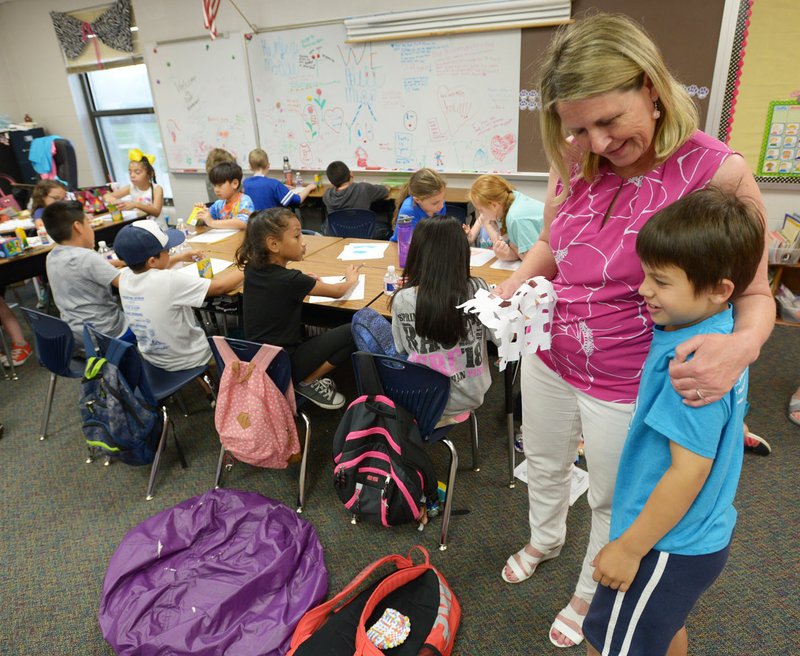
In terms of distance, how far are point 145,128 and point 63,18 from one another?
1466 mm

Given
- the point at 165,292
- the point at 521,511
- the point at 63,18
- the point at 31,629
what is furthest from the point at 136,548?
the point at 63,18

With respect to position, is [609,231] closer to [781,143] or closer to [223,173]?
[223,173]

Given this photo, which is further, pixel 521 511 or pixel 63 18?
pixel 63 18

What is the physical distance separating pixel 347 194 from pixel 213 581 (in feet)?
9.92

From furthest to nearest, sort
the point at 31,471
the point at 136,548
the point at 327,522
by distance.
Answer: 1. the point at 31,471
2. the point at 327,522
3. the point at 136,548

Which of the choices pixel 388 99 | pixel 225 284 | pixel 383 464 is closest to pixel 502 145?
pixel 388 99

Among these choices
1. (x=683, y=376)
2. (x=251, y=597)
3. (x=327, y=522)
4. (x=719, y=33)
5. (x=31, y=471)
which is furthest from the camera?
(x=719, y=33)

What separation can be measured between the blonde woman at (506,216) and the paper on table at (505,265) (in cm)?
2

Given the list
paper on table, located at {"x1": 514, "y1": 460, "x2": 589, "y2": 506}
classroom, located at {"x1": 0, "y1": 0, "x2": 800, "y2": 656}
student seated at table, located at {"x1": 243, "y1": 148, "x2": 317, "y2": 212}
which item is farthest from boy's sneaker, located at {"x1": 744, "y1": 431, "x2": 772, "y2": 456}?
student seated at table, located at {"x1": 243, "y1": 148, "x2": 317, "y2": 212}

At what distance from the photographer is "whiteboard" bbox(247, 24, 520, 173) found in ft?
14.5

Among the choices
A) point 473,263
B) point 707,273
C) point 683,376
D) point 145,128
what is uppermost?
point 145,128

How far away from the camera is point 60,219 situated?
2.61 metres

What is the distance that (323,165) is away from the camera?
5.40m

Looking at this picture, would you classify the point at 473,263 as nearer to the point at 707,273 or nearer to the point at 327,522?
the point at 327,522
